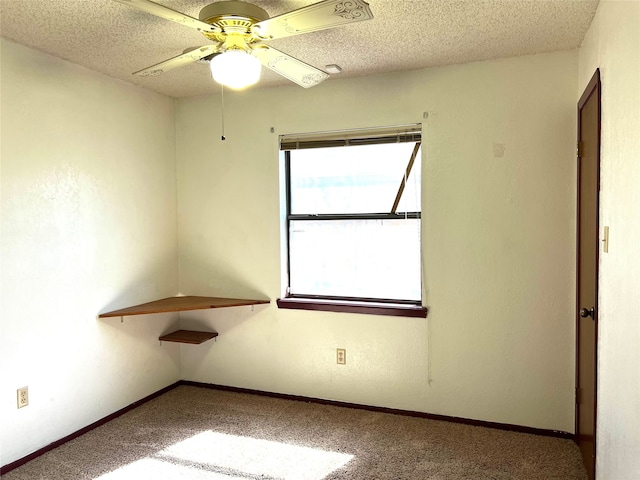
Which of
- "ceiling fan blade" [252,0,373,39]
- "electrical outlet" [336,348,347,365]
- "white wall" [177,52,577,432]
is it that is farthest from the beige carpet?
"ceiling fan blade" [252,0,373,39]

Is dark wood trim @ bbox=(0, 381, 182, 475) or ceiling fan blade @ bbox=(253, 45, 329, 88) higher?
ceiling fan blade @ bbox=(253, 45, 329, 88)

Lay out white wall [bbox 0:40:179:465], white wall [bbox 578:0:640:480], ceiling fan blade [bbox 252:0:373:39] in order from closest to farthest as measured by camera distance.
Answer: white wall [bbox 578:0:640:480]
ceiling fan blade [bbox 252:0:373:39]
white wall [bbox 0:40:179:465]

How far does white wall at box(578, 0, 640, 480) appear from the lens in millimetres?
1545

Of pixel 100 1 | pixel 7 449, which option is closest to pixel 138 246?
pixel 7 449

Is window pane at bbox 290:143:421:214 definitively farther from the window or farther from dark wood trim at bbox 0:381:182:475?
dark wood trim at bbox 0:381:182:475

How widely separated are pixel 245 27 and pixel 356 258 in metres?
1.86

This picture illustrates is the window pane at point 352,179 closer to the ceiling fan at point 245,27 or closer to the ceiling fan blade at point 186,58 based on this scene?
the ceiling fan at point 245,27

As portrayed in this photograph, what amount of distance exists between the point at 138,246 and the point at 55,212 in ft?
2.39

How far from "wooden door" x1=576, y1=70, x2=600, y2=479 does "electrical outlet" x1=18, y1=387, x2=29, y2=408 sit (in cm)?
294

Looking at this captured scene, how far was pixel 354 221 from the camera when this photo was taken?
3.44 meters

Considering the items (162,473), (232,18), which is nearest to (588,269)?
(232,18)

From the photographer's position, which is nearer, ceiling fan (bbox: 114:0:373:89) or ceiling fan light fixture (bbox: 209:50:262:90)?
ceiling fan (bbox: 114:0:373:89)

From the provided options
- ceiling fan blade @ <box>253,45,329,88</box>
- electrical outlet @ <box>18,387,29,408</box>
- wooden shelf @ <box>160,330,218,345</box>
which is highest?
ceiling fan blade @ <box>253,45,329,88</box>

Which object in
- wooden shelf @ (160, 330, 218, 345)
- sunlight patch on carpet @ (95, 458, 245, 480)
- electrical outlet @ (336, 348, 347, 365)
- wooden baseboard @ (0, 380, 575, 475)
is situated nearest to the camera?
sunlight patch on carpet @ (95, 458, 245, 480)
